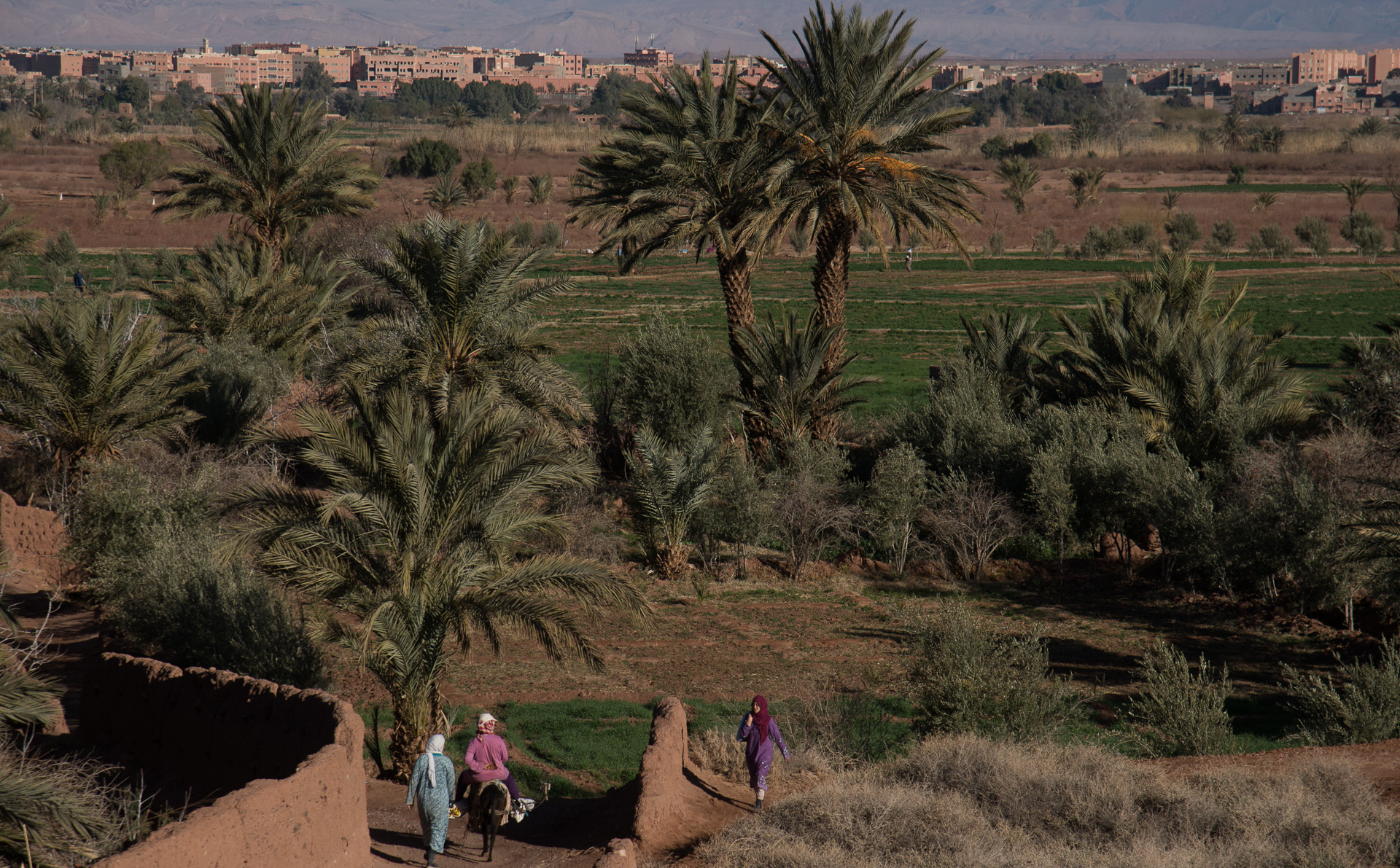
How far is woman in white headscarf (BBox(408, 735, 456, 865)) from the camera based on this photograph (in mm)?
8688

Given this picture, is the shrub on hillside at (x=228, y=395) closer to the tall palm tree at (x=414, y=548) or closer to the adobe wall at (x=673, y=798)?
the tall palm tree at (x=414, y=548)

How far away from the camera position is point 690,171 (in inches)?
872

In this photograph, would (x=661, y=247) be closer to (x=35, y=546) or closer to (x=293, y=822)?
(x=35, y=546)

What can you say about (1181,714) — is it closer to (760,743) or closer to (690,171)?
(760,743)

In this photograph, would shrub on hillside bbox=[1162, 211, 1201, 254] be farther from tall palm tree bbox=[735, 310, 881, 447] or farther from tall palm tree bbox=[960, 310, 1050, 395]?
tall palm tree bbox=[735, 310, 881, 447]

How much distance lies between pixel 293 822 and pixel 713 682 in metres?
8.51

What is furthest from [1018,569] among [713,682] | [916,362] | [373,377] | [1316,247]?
[1316,247]

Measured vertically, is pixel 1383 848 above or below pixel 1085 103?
below

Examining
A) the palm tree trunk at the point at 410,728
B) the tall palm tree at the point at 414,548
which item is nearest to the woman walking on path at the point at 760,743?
the tall palm tree at the point at 414,548

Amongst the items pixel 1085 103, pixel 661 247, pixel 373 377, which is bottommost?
pixel 373 377

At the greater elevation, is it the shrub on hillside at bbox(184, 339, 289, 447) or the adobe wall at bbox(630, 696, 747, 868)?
the shrub on hillside at bbox(184, 339, 289, 447)

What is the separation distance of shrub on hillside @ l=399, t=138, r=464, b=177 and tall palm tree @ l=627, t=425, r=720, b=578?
3175 inches

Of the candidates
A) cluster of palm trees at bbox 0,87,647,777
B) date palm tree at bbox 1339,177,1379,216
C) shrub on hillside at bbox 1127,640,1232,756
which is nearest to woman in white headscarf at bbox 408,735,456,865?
cluster of palm trees at bbox 0,87,647,777

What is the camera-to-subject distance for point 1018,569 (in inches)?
877
